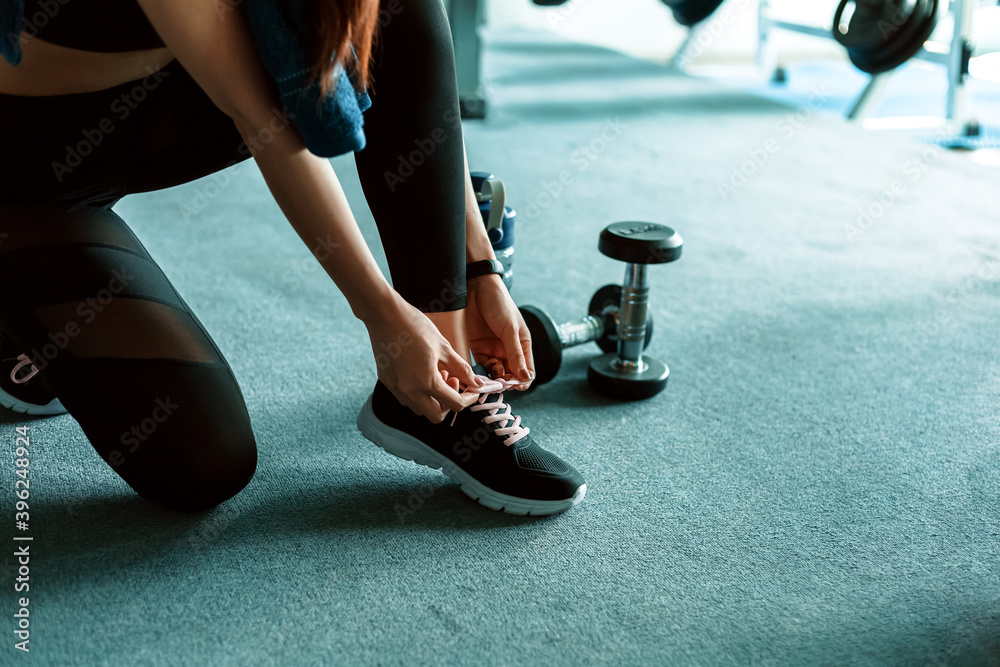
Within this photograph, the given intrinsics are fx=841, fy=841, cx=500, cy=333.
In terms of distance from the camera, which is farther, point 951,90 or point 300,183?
point 951,90

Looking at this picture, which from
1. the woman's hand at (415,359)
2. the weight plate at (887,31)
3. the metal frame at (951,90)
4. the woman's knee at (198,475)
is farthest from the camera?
the metal frame at (951,90)

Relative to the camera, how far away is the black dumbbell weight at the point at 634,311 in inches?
43.1

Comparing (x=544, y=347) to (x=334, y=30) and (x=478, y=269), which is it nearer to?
(x=478, y=269)

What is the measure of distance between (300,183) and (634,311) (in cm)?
61

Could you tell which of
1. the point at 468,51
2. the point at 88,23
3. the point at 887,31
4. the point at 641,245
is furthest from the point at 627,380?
the point at 468,51

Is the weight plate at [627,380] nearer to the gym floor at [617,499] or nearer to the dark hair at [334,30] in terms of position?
the gym floor at [617,499]

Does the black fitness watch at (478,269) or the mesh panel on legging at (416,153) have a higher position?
the mesh panel on legging at (416,153)

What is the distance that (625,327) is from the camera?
1.17 meters

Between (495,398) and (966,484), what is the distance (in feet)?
1.82

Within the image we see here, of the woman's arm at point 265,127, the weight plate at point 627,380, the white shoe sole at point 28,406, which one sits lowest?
the weight plate at point 627,380

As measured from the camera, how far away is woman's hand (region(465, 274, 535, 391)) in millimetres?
890

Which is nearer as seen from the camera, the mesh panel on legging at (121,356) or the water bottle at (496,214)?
the mesh panel on legging at (121,356)

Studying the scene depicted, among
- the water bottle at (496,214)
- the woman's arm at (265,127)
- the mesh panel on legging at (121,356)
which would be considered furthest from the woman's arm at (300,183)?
the water bottle at (496,214)

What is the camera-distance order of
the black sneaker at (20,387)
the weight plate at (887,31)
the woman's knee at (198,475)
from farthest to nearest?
the weight plate at (887,31), the black sneaker at (20,387), the woman's knee at (198,475)
